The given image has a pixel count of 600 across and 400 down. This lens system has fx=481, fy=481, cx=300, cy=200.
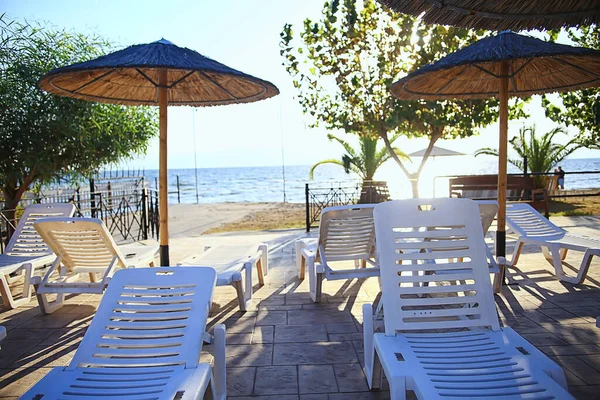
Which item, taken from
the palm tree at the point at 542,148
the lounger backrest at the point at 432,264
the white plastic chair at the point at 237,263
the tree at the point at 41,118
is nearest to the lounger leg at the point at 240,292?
the white plastic chair at the point at 237,263

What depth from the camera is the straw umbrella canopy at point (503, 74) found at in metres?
4.15

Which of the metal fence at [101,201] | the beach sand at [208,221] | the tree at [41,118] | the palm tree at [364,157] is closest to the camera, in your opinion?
the tree at [41,118]

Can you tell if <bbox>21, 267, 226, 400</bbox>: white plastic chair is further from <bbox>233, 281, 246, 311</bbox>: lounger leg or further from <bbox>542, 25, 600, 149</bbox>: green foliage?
<bbox>542, 25, 600, 149</bbox>: green foliage

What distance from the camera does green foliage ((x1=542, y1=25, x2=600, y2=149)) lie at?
11.1 meters

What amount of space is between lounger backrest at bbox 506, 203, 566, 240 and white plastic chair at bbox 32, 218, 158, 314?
447cm

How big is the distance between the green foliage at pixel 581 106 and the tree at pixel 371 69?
2308 mm

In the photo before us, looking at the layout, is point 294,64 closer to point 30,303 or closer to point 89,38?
point 89,38

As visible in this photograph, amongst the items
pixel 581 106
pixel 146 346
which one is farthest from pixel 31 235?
pixel 581 106

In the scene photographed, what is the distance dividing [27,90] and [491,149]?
15887 millimetres

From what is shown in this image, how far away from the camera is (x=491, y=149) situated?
18109mm

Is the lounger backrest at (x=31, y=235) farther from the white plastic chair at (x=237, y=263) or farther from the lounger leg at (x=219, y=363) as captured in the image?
the lounger leg at (x=219, y=363)

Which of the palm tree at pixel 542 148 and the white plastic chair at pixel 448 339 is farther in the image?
the palm tree at pixel 542 148

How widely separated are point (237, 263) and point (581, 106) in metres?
10.7

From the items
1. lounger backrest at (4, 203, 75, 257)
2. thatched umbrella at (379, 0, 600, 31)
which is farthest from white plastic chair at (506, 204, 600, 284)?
lounger backrest at (4, 203, 75, 257)
